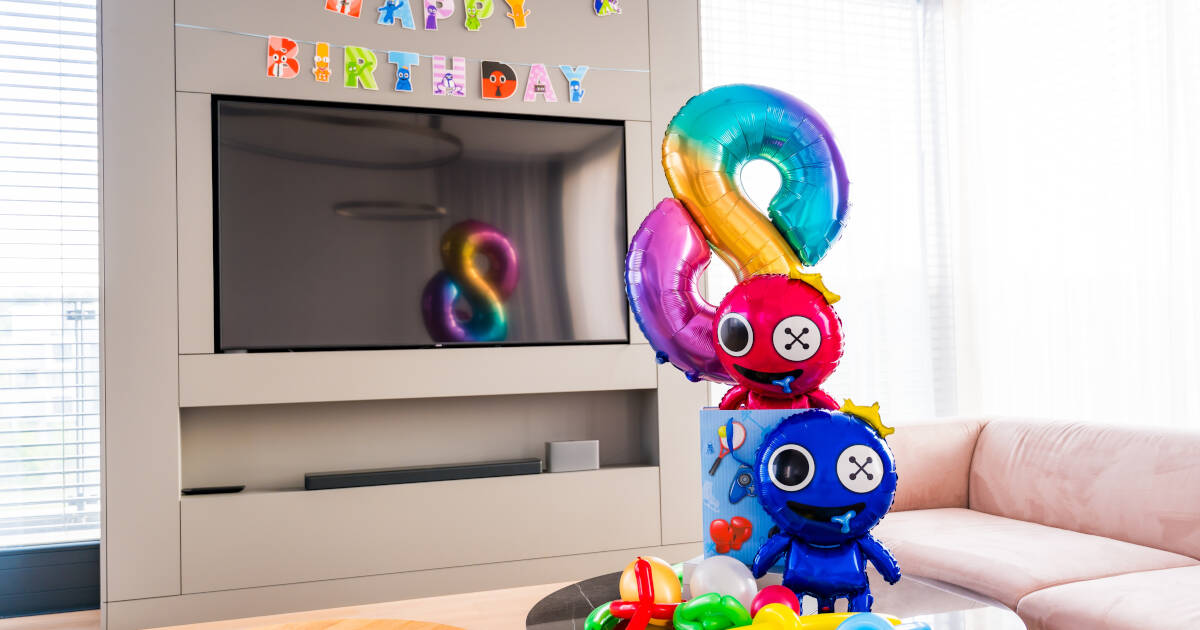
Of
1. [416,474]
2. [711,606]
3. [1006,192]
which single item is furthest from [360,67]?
[1006,192]

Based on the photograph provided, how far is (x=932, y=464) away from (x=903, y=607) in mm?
1328

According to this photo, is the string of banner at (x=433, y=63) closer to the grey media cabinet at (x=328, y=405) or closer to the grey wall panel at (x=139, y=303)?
the grey media cabinet at (x=328, y=405)

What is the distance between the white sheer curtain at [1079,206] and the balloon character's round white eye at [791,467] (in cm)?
214

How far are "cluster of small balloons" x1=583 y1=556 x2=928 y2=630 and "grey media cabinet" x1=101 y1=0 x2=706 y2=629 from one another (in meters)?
1.45

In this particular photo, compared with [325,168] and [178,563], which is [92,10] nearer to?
[325,168]

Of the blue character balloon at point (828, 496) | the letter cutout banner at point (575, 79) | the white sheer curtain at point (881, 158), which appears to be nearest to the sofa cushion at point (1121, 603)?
the blue character balloon at point (828, 496)

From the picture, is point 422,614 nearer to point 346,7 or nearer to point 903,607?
point 903,607

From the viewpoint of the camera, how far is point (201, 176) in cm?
254

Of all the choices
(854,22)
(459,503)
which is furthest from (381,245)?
(854,22)

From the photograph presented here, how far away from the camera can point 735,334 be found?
143 cm

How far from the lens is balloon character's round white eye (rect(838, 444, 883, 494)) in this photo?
1298 mm

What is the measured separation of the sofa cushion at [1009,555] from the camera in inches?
75.7

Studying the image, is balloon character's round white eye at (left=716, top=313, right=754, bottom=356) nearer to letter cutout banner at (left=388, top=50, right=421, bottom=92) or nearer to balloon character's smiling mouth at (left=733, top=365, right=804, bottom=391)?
balloon character's smiling mouth at (left=733, top=365, right=804, bottom=391)

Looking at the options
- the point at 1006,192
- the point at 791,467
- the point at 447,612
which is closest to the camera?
the point at 791,467
